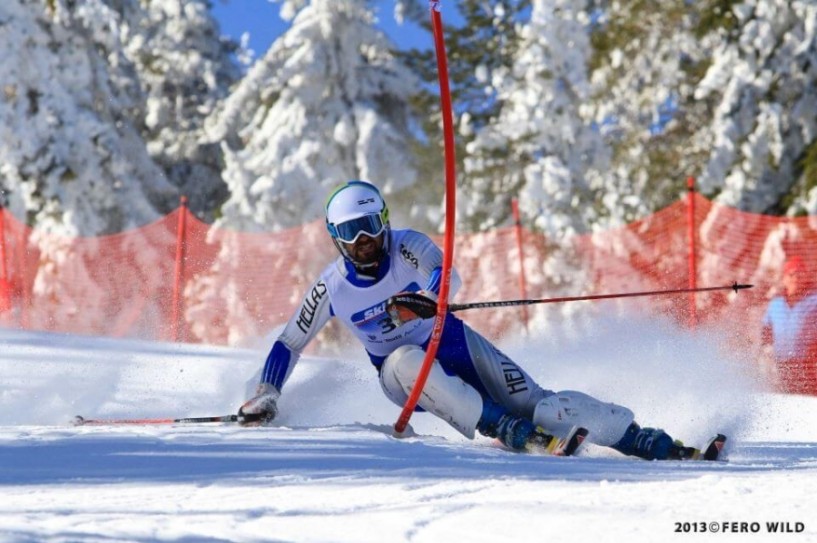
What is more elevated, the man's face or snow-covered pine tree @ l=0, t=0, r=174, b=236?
snow-covered pine tree @ l=0, t=0, r=174, b=236

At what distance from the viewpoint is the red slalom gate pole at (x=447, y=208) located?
5.67 meters

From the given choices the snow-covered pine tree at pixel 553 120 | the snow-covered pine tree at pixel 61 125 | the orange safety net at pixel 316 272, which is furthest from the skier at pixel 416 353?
the snow-covered pine tree at pixel 61 125

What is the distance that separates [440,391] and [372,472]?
1.38m

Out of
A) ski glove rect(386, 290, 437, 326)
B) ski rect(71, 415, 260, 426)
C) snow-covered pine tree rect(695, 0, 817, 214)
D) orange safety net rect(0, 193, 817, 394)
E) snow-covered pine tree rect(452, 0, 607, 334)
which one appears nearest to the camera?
ski glove rect(386, 290, 437, 326)

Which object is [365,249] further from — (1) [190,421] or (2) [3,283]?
(2) [3,283]

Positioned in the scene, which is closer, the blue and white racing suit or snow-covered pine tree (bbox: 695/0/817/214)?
the blue and white racing suit

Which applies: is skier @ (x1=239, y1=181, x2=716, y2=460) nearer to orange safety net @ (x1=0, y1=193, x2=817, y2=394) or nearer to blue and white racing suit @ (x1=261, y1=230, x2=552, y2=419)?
blue and white racing suit @ (x1=261, y1=230, x2=552, y2=419)

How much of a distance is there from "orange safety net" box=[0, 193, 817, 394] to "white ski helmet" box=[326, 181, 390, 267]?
4825 millimetres

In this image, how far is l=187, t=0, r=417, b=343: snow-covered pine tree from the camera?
79.4 ft

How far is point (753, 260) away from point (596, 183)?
10.4 metres

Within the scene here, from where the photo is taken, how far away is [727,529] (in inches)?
135

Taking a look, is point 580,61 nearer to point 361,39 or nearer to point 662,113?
point 662,113

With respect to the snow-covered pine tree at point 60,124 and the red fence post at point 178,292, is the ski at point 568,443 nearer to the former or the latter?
the red fence post at point 178,292
